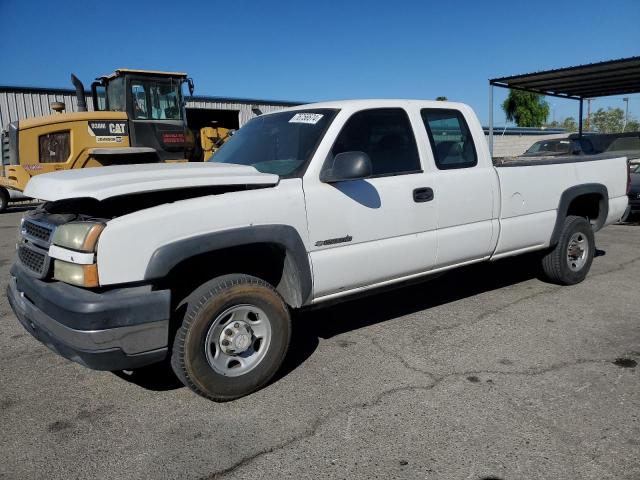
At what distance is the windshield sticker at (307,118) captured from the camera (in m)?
3.87

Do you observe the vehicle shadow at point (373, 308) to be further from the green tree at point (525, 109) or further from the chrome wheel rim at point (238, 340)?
the green tree at point (525, 109)

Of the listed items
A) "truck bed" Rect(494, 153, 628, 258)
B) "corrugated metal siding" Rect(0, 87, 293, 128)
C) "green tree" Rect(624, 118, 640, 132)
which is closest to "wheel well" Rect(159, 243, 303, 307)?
"truck bed" Rect(494, 153, 628, 258)

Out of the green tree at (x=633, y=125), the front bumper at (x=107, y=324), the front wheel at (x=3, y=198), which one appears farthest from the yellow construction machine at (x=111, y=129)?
the green tree at (x=633, y=125)

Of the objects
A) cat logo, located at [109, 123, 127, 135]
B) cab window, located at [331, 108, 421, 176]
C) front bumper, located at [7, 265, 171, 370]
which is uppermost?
cat logo, located at [109, 123, 127, 135]

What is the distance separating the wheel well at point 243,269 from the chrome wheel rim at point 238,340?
0.93 ft

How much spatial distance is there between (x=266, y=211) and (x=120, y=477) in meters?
1.64

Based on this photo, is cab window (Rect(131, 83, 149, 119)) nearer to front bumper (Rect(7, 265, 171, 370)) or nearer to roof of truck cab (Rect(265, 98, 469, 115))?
roof of truck cab (Rect(265, 98, 469, 115))

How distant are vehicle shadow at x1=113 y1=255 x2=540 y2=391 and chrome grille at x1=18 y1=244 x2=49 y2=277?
98cm

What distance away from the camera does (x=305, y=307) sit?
3.61 m

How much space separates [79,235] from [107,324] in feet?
1.64

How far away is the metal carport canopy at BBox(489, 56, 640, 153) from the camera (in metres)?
11.4

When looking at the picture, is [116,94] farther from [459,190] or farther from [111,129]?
[459,190]

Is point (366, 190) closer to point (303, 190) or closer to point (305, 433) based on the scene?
point (303, 190)

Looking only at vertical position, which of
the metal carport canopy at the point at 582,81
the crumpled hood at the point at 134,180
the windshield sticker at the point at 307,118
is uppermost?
the metal carport canopy at the point at 582,81
